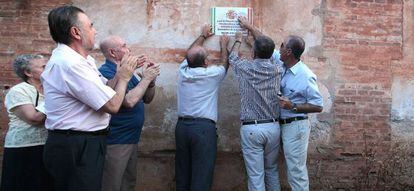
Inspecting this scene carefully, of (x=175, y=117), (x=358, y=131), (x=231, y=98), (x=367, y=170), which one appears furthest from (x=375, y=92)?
(x=175, y=117)

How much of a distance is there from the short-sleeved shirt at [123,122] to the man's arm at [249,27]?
1.67 meters

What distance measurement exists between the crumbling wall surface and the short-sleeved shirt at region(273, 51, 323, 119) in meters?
0.81

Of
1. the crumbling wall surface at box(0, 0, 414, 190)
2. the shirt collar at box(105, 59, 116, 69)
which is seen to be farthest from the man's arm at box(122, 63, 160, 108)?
the crumbling wall surface at box(0, 0, 414, 190)

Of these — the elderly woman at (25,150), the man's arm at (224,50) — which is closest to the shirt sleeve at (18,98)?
the elderly woman at (25,150)

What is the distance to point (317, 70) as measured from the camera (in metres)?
6.33

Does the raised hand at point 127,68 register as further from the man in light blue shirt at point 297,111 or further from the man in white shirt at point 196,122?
the man in light blue shirt at point 297,111

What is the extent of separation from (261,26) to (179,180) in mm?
2195

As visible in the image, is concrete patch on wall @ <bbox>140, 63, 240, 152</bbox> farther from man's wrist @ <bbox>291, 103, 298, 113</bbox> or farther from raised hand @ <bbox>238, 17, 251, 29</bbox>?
man's wrist @ <bbox>291, 103, 298, 113</bbox>

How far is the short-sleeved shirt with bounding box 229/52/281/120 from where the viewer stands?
18.0 feet

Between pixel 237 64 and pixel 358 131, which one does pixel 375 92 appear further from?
pixel 237 64

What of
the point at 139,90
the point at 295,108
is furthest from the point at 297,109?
the point at 139,90

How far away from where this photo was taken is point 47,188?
4434mm

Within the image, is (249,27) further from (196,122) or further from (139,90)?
(139,90)

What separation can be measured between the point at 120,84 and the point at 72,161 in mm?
639
